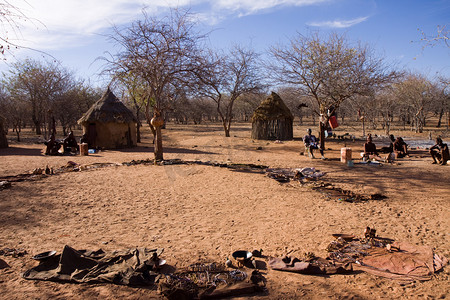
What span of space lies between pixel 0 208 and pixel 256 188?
5054 mm

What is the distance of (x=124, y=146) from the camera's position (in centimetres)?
1586

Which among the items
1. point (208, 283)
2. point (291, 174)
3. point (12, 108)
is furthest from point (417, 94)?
point (12, 108)

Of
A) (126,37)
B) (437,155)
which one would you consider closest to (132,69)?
(126,37)

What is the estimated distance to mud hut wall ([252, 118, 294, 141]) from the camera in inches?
734

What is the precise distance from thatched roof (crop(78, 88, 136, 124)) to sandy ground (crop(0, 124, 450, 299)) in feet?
21.5

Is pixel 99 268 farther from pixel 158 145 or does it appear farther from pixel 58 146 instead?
pixel 58 146

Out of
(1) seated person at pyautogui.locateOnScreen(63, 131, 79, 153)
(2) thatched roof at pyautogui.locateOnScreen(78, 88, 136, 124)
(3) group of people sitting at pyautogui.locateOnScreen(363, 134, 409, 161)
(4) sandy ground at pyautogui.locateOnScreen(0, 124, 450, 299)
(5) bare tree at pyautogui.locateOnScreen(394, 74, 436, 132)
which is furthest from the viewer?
(5) bare tree at pyautogui.locateOnScreen(394, 74, 436, 132)

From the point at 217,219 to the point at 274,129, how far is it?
14224mm

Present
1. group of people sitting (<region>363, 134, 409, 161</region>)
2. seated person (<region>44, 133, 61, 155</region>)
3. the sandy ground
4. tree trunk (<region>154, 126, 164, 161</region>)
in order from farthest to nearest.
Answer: seated person (<region>44, 133, 61, 155</region>), group of people sitting (<region>363, 134, 409, 161</region>), tree trunk (<region>154, 126, 164, 161</region>), the sandy ground

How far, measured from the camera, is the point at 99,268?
128 inches

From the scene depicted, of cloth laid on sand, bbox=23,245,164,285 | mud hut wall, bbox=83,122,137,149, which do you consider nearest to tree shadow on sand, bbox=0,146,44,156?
mud hut wall, bbox=83,122,137,149

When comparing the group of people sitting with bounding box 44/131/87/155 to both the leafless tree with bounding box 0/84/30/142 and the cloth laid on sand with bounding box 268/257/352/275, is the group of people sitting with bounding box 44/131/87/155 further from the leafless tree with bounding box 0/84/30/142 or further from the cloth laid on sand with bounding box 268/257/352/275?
the cloth laid on sand with bounding box 268/257/352/275

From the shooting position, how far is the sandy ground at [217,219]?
3018 mm

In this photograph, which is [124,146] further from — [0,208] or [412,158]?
[412,158]
